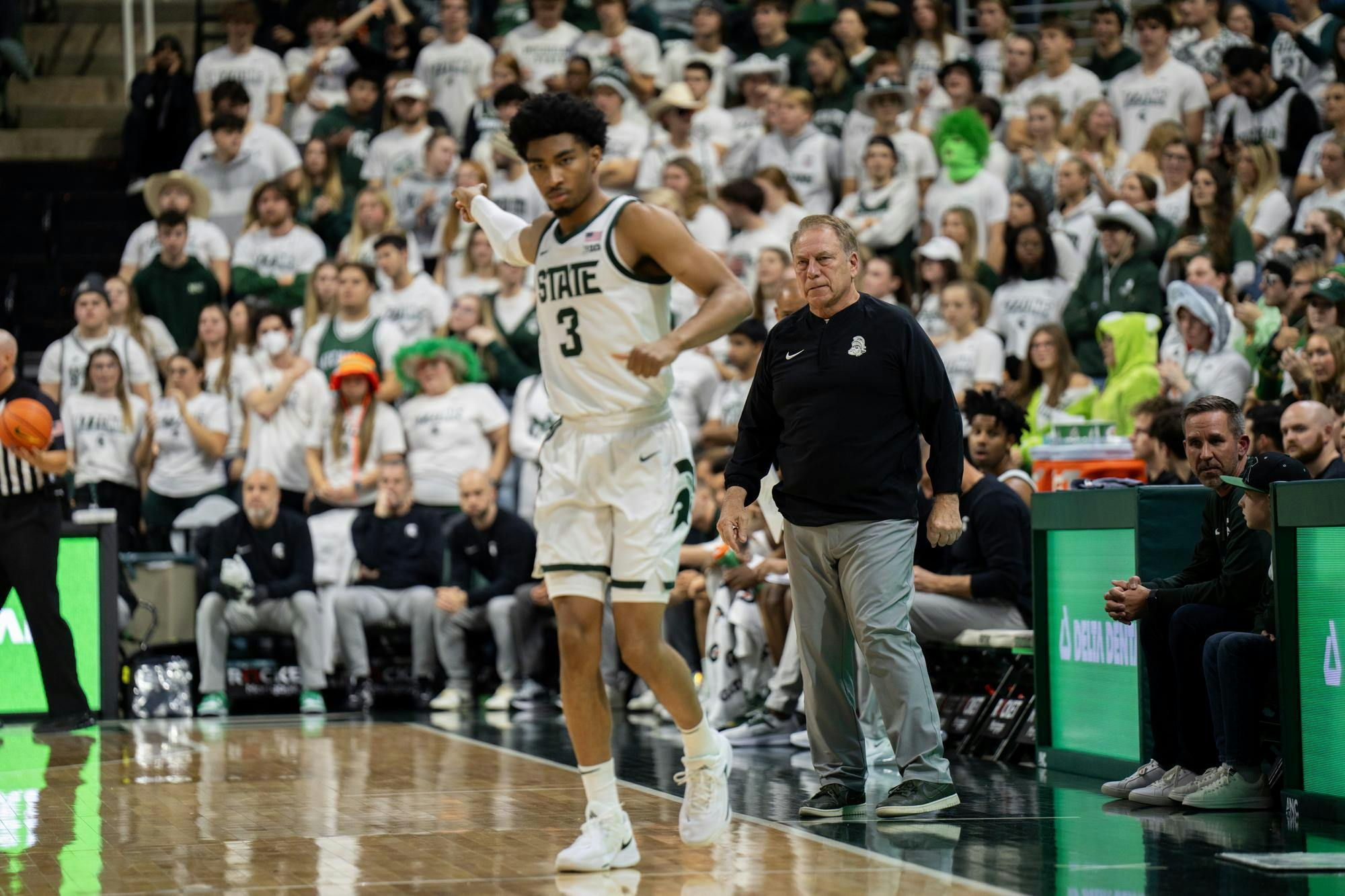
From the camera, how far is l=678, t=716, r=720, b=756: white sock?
5656 millimetres

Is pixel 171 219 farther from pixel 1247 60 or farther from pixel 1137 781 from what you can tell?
pixel 1137 781

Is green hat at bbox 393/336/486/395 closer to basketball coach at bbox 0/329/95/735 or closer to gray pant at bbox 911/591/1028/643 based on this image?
basketball coach at bbox 0/329/95/735

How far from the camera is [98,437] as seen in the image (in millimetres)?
13227

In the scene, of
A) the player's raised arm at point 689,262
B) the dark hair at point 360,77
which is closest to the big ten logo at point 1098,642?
the player's raised arm at point 689,262

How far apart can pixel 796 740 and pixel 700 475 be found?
2373mm

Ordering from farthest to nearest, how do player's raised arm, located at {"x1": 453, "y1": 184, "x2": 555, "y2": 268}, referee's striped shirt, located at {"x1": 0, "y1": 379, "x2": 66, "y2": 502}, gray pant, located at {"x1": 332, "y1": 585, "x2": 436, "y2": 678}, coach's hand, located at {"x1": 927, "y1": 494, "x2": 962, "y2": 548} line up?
gray pant, located at {"x1": 332, "y1": 585, "x2": 436, "y2": 678} → referee's striped shirt, located at {"x1": 0, "y1": 379, "x2": 66, "y2": 502} → coach's hand, located at {"x1": 927, "y1": 494, "x2": 962, "y2": 548} → player's raised arm, located at {"x1": 453, "y1": 184, "x2": 555, "y2": 268}

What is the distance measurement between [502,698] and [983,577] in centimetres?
447

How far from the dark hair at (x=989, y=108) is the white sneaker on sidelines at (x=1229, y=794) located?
8.61 metres

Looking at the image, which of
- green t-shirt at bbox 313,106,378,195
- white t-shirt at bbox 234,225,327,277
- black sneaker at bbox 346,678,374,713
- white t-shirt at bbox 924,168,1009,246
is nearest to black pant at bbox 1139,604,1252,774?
black sneaker at bbox 346,678,374,713

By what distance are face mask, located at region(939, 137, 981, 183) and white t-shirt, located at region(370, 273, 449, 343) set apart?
159 inches

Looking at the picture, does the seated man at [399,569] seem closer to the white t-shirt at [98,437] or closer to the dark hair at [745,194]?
the white t-shirt at [98,437]

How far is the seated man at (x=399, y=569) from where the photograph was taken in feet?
41.4

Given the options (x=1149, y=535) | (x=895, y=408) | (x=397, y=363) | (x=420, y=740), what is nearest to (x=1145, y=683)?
(x=1149, y=535)

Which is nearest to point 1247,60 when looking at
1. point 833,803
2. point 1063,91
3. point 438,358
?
point 1063,91
